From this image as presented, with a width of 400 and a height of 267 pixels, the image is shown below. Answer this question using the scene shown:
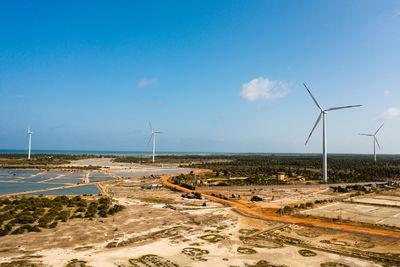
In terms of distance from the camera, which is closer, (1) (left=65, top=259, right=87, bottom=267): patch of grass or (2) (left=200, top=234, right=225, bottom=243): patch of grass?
(1) (left=65, top=259, right=87, bottom=267): patch of grass

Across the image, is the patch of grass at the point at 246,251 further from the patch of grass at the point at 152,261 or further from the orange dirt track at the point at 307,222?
the orange dirt track at the point at 307,222

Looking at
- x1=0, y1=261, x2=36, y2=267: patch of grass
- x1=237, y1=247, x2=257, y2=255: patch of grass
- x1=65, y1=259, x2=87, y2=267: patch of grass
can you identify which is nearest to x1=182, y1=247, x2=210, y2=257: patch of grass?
x1=237, y1=247, x2=257, y2=255: patch of grass

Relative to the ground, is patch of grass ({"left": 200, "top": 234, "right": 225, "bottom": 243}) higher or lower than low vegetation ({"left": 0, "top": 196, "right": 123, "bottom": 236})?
higher

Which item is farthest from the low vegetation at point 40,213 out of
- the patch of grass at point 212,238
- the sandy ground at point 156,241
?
the patch of grass at point 212,238

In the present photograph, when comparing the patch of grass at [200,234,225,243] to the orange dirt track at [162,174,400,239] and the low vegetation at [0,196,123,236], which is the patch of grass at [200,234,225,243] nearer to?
the orange dirt track at [162,174,400,239]

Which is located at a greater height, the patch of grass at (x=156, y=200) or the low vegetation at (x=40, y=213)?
the low vegetation at (x=40, y=213)

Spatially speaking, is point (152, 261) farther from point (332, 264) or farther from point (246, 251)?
point (332, 264)

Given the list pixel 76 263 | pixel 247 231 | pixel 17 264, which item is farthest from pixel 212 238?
pixel 17 264

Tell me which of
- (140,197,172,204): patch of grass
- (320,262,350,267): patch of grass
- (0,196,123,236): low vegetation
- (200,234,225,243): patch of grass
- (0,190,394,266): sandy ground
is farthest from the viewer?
(140,197,172,204): patch of grass

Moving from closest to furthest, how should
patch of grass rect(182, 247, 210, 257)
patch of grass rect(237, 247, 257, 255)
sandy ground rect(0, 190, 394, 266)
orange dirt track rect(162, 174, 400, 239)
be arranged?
sandy ground rect(0, 190, 394, 266) < patch of grass rect(182, 247, 210, 257) < patch of grass rect(237, 247, 257, 255) < orange dirt track rect(162, 174, 400, 239)

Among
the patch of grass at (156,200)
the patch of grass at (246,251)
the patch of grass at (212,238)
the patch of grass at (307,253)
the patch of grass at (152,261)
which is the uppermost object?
the patch of grass at (307,253)
